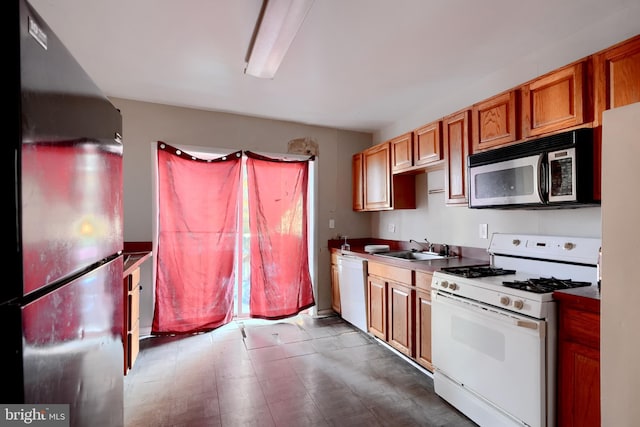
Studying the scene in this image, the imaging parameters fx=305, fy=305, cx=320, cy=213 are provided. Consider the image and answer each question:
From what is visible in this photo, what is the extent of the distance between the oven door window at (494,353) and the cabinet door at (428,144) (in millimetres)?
1291

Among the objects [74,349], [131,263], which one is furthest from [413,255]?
[74,349]

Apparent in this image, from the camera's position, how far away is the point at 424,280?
2.46 m

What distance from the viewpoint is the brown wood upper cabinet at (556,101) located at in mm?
1708

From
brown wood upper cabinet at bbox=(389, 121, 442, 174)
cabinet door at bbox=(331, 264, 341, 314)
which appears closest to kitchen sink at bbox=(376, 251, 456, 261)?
cabinet door at bbox=(331, 264, 341, 314)

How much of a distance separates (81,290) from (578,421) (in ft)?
7.03

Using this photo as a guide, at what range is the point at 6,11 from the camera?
532 mm

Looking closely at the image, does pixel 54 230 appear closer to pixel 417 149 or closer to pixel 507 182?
pixel 507 182

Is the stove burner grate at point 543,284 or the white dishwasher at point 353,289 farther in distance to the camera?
the white dishwasher at point 353,289

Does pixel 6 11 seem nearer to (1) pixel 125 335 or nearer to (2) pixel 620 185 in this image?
(2) pixel 620 185

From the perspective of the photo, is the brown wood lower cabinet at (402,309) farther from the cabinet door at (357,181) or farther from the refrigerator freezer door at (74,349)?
the refrigerator freezer door at (74,349)

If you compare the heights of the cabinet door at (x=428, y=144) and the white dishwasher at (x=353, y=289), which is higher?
the cabinet door at (x=428, y=144)

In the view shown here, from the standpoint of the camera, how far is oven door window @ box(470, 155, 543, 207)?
1913 millimetres

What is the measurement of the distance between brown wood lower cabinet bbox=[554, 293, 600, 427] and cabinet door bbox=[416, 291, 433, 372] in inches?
37.1

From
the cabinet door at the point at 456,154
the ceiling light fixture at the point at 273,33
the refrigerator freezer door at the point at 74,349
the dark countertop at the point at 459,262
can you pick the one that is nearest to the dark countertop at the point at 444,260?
the dark countertop at the point at 459,262
